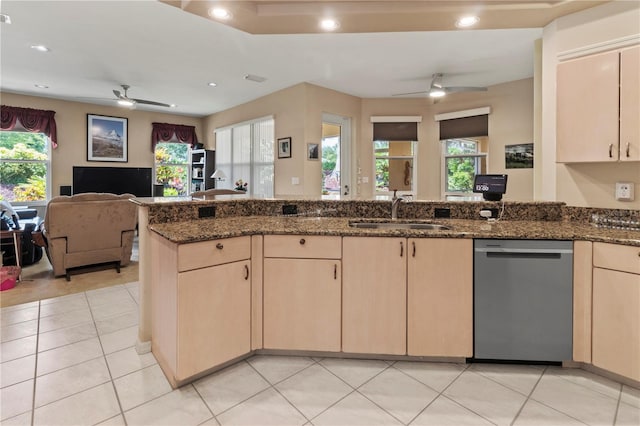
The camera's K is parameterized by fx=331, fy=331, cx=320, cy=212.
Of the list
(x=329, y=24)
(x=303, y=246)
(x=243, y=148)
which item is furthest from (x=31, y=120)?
(x=303, y=246)

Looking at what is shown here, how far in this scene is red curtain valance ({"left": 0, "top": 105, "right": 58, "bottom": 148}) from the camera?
20.0 ft

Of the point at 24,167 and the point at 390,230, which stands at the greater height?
the point at 24,167

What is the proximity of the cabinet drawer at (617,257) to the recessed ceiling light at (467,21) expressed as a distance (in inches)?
70.6

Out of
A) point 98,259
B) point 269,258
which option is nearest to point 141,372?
point 269,258

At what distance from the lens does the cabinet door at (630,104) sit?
2.06m

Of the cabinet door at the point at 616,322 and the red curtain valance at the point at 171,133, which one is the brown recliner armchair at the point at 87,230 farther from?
the cabinet door at the point at 616,322

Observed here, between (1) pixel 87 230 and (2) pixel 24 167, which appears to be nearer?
(1) pixel 87 230

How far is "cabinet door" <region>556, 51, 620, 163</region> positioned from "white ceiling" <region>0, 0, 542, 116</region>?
164 cm

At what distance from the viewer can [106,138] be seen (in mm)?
7246

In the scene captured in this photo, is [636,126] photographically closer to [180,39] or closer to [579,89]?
[579,89]

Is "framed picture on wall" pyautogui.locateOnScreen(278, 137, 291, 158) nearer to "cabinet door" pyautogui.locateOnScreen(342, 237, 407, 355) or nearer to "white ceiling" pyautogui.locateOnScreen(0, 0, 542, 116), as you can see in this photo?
"white ceiling" pyautogui.locateOnScreen(0, 0, 542, 116)

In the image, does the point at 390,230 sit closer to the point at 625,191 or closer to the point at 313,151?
the point at 625,191

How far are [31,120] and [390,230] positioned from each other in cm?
756

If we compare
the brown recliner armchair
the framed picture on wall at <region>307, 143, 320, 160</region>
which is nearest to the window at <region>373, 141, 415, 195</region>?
the framed picture on wall at <region>307, 143, 320, 160</region>
